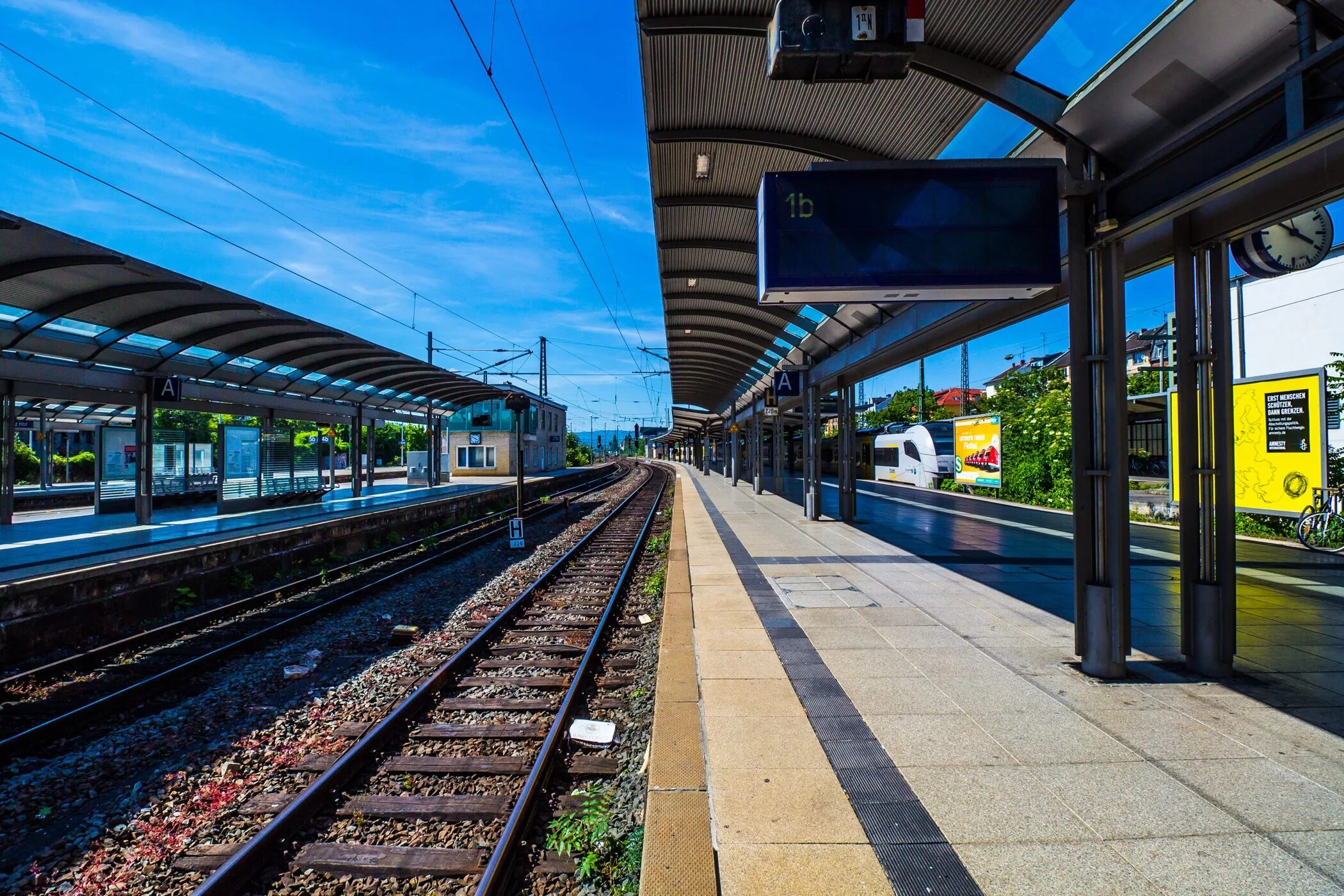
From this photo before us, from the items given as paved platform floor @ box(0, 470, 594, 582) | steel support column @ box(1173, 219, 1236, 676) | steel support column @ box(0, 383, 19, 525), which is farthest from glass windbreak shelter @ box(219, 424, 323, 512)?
steel support column @ box(1173, 219, 1236, 676)

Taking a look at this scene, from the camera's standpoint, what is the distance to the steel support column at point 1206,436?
471cm

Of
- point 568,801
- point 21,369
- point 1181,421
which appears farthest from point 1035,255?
point 21,369

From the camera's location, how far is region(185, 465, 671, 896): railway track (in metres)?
3.15

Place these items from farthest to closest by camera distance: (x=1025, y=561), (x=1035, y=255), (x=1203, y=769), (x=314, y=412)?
(x=314, y=412)
(x=1025, y=561)
(x=1035, y=255)
(x=1203, y=769)

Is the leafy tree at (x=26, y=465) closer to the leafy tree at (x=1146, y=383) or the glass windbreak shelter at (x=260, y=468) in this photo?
the glass windbreak shelter at (x=260, y=468)

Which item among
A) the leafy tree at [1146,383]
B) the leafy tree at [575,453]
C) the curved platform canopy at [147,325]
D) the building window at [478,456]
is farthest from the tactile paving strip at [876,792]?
the leafy tree at [575,453]

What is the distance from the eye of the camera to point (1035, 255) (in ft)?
17.0

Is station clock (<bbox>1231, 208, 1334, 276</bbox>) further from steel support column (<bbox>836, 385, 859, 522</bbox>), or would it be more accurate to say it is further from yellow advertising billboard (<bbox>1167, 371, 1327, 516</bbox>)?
steel support column (<bbox>836, 385, 859, 522</bbox>)

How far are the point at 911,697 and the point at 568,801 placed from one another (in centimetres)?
248

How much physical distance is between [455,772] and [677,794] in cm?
168

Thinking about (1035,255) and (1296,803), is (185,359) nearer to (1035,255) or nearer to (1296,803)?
(1035,255)

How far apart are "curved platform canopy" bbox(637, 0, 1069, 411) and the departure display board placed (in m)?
0.62

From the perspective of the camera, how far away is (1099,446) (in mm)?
4969

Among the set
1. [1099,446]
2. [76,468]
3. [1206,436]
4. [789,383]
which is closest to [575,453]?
[76,468]
